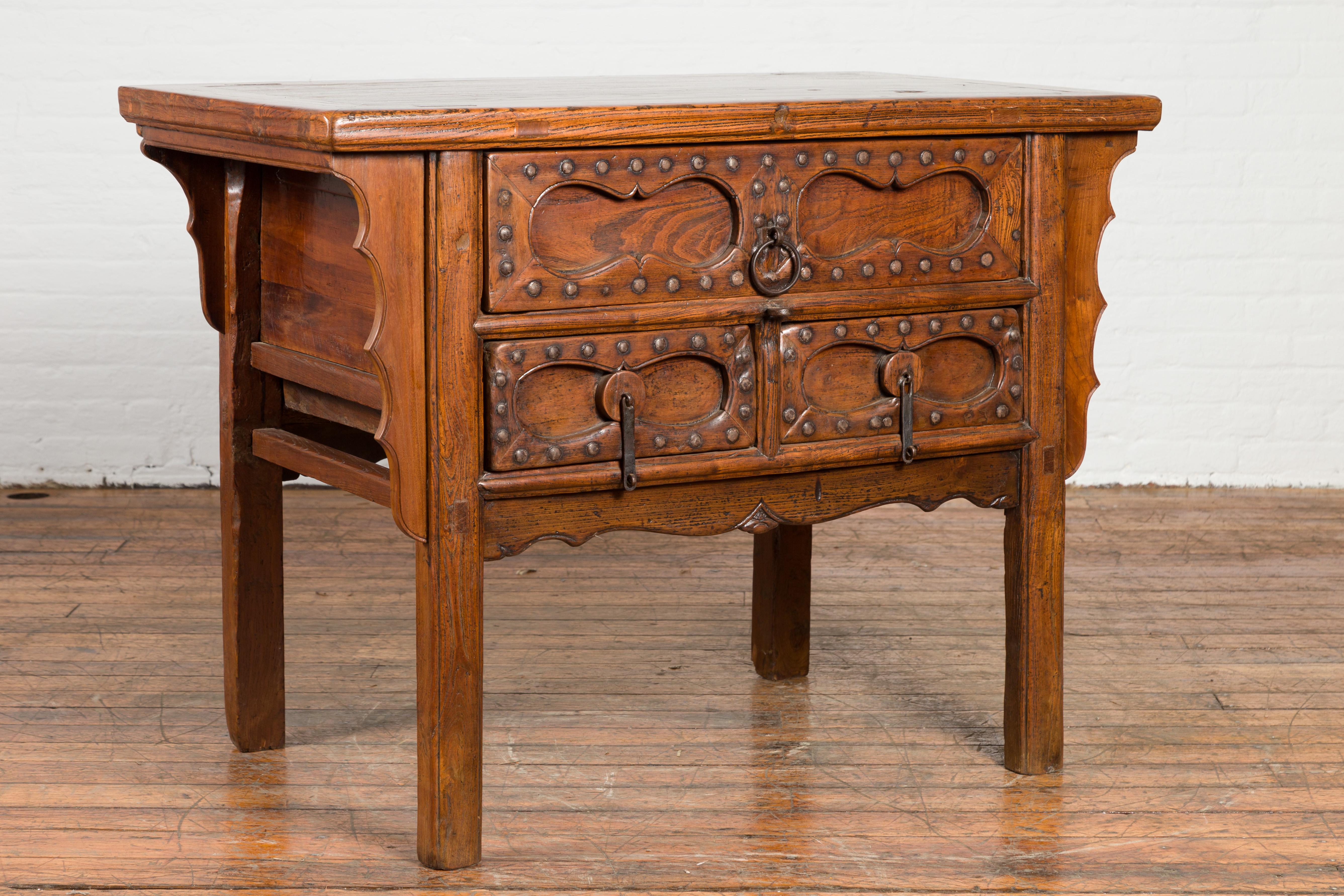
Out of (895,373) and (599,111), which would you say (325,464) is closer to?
(599,111)

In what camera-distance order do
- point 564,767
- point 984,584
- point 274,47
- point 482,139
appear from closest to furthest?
point 482,139, point 564,767, point 984,584, point 274,47

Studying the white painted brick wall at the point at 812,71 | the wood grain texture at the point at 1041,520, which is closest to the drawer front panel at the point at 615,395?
the wood grain texture at the point at 1041,520

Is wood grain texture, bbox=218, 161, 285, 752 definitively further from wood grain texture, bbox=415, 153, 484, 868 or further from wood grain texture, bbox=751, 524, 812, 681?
wood grain texture, bbox=751, 524, 812, 681

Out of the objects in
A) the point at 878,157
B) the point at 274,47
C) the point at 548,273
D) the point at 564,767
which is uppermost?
the point at 274,47

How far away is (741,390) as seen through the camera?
227 centimetres

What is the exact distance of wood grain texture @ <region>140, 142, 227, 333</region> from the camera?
2.49m

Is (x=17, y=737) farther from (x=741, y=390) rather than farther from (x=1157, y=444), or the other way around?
(x=1157, y=444)

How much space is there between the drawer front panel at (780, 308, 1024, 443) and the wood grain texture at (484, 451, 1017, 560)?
2.7 inches

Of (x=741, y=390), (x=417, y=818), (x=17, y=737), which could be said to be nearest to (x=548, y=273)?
(x=741, y=390)

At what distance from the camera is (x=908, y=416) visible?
2.39 metres

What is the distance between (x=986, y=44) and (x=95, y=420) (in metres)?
2.86

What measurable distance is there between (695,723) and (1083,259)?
1046 mm

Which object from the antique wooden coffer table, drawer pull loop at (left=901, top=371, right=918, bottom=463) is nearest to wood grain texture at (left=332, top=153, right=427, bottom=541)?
the antique wooden coffer table

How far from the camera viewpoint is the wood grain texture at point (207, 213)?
2488 mm
